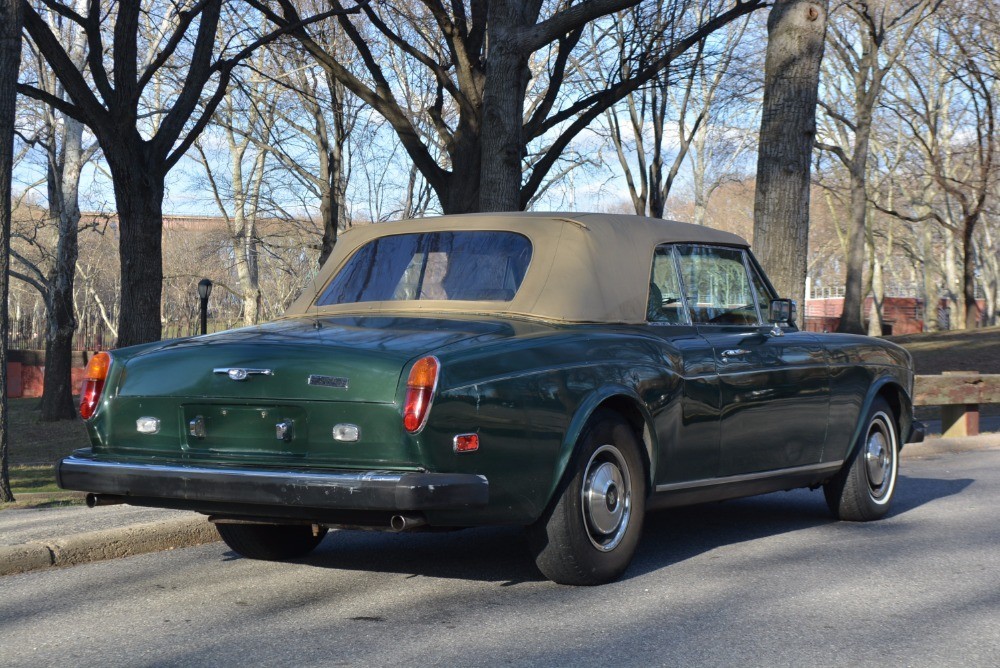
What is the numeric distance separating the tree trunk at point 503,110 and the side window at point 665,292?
306 inches

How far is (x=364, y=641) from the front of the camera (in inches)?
169

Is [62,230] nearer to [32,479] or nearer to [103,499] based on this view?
[32,479]

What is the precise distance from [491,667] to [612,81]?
16881 millimetres

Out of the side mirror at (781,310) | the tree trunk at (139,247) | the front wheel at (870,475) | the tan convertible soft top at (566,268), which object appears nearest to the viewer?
the tan convertible soft top at (566,268)

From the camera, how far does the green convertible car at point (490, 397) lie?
15.0 feet

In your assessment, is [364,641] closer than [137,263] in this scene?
Yes

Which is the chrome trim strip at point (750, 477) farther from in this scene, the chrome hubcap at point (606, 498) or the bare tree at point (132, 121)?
A: the bare tree at point (132, 121)

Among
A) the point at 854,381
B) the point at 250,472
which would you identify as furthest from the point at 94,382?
the point at 854,381

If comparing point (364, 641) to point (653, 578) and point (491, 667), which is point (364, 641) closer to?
point (491, 667)

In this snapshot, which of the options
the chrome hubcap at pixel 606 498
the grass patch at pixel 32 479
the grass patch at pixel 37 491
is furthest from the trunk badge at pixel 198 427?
the grass patch at pixel 32 479

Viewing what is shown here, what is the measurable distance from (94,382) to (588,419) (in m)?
2.24

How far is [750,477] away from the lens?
6.29 m

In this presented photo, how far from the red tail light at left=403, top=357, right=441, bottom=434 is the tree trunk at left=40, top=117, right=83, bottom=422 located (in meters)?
23.7

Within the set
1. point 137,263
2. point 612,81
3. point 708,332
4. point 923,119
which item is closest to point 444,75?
point 612,81
